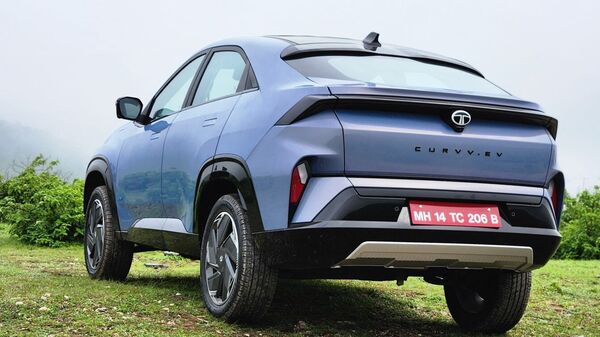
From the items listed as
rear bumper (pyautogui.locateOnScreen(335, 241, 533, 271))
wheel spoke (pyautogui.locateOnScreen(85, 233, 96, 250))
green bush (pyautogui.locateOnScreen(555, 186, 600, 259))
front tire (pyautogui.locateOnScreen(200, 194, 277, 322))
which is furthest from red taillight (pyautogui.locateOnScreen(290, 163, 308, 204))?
green bush (pyautogui.locateOnScreen(555, 186, 600, 259))

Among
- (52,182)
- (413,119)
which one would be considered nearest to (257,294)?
(413,119)

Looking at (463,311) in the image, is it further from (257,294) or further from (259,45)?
(259,45)

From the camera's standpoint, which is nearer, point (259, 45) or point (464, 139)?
point (464, 139)

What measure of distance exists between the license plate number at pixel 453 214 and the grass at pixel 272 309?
1.08 metres

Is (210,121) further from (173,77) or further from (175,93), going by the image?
(173,77)

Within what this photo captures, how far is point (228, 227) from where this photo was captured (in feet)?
16.0

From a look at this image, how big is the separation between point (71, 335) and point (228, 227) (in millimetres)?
1083

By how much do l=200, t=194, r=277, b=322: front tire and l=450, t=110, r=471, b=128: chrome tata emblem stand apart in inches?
50.0

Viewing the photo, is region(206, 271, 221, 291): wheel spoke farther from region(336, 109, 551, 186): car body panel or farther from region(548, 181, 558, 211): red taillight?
region(548, 181, 558, 211): red taillight

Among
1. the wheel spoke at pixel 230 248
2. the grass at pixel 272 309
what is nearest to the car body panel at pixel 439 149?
the wheel spoke at pixel 230 248

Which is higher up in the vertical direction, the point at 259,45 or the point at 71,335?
the point at 259,45

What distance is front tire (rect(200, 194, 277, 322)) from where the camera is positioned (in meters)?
4.52

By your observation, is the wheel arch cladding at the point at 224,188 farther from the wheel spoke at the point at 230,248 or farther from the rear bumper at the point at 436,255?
the rear bumper at the point at 436,255

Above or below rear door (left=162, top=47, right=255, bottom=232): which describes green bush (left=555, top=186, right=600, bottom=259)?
below
